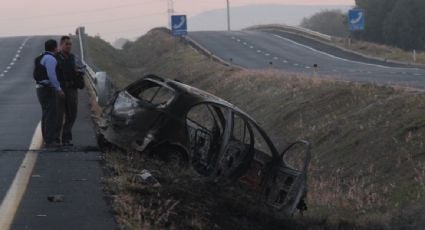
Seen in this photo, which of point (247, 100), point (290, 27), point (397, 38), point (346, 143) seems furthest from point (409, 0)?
point (346, 143)

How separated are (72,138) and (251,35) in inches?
2333

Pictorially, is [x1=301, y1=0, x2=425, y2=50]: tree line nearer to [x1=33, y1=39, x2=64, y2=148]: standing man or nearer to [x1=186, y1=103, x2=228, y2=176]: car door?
[x1=186, y1=103, x2=228, y2=176]: car door

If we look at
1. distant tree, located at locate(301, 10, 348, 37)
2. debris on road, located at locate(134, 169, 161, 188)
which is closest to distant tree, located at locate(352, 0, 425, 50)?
distant tree, located at locate(301, 10, 348, 37)

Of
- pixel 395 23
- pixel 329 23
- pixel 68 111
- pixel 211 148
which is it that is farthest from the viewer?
pixel 329 23

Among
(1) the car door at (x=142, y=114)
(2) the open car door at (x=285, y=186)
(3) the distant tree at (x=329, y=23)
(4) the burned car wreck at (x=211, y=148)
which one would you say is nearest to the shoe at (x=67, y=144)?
(4) the burned car wreck at (x=211, y=148)

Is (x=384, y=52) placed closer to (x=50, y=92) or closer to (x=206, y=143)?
(x=206, y=143)

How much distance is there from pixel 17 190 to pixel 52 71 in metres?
3.95

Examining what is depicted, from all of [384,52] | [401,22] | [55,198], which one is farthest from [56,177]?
[401,22]

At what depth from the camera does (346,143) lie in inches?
702

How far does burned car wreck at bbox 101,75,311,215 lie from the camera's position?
448 inches

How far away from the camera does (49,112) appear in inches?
501

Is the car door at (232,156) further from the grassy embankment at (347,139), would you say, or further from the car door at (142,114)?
the grassy embankment at (347,139)

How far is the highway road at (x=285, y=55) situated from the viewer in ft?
128

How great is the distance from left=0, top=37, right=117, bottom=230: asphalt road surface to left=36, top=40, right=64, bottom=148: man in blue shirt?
0.36 meters
